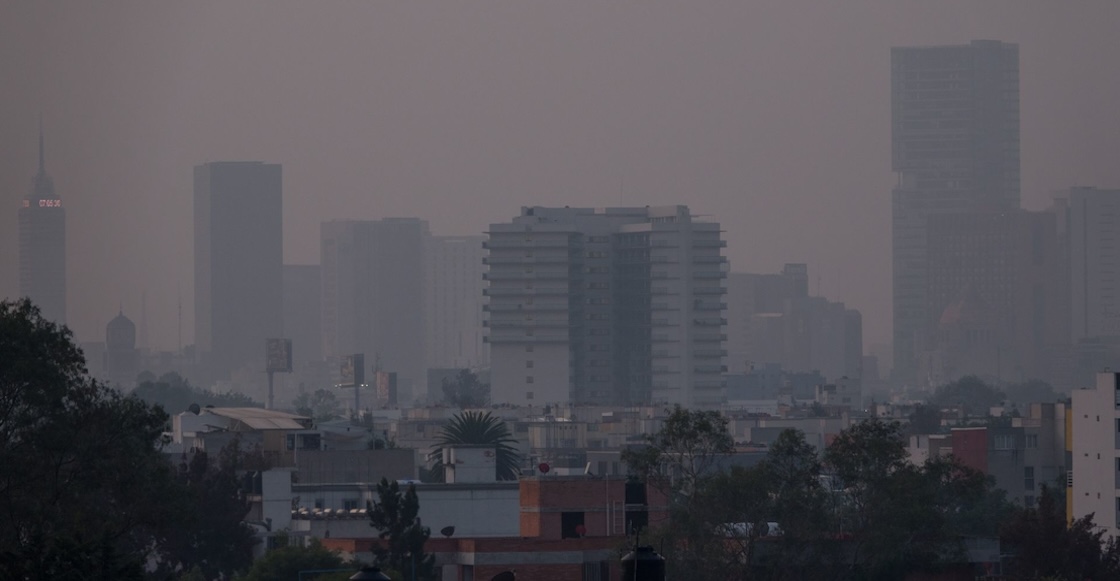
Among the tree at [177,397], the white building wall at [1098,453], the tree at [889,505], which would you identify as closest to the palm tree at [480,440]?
the white building wall at [1098,453]

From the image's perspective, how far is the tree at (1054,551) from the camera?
47375mm

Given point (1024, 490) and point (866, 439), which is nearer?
point (866, 439)

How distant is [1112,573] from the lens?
4738 centimetres

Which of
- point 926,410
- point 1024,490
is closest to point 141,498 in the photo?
point 1024,490

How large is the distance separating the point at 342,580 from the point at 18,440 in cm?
676

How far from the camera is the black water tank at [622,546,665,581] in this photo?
19.8m

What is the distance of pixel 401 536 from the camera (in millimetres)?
43531

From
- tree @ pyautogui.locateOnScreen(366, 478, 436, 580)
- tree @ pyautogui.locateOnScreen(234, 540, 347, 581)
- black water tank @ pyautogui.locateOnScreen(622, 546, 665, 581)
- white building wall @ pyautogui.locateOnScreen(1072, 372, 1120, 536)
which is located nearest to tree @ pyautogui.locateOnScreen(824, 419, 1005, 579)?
tree @ pyautogui.locateOnScreen(366, 478, 436, 580)

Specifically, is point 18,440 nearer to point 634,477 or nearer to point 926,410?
point 634,477

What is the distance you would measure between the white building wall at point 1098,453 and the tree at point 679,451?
21.4 metres

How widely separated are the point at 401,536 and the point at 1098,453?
106 ft

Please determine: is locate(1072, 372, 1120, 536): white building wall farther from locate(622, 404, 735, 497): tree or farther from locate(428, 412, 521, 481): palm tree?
locate(622, 404, 735, 497): tree

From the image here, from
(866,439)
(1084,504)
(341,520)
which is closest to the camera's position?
(866,439)

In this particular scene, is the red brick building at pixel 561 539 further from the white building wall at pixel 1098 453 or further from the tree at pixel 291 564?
the white building wall at pixel 1098 453
